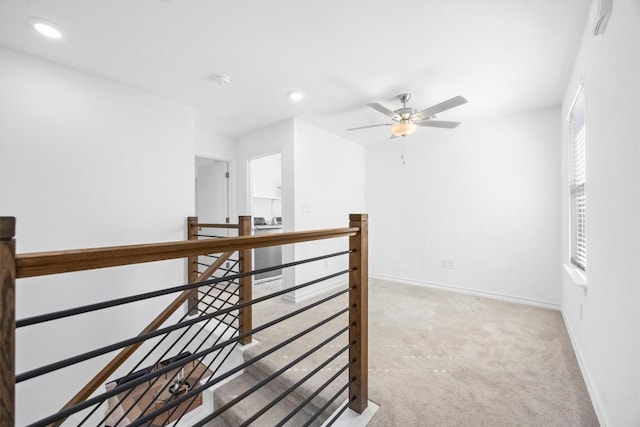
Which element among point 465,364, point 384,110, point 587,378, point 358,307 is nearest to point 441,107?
point 384,110

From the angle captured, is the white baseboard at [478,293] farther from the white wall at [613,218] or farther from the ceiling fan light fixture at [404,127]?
the ceiling fan light fixture at [404,127]

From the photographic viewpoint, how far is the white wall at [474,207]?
3.14 metres

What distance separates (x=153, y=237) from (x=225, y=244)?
2371mm

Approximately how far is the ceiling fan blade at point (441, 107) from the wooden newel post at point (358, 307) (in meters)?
1.51

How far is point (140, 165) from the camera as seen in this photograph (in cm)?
267

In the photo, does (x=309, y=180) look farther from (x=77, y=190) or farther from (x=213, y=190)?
(x=77, y=190)

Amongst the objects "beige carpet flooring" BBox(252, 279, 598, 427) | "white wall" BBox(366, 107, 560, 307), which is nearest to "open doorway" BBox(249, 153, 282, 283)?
"beige carpet flooring" BBox(252, 279, 598, 427)

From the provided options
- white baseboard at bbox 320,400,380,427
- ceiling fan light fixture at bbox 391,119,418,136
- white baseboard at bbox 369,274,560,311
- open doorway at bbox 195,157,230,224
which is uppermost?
ceiling fan light fixture at bbox 391,119,418,136

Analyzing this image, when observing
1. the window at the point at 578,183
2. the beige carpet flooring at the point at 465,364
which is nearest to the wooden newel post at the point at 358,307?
the beige carpet flooring at the point at 465,364

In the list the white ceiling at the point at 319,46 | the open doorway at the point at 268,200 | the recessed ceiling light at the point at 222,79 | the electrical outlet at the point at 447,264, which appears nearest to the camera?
the white ceiling at the point at 319,46

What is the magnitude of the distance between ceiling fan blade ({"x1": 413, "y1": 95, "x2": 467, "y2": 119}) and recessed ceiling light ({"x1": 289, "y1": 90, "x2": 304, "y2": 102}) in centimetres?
121

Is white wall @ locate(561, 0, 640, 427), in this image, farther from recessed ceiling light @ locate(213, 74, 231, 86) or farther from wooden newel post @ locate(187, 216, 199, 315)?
wooden newel post @ locate(187, 216, 199, 315)

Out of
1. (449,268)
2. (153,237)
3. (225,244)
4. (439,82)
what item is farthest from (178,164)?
(449,268)

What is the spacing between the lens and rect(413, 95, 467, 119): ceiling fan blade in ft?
7.25
